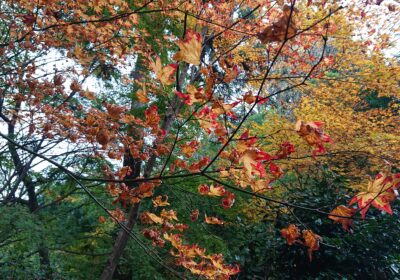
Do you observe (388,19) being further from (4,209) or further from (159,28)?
(4,209)

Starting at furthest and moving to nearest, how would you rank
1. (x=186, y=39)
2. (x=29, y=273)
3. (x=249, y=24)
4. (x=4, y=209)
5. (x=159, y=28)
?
(x=29, y=273), (x=159, y=28), (x=4, y=209), (x=249, y=24), (x=186, y=39)

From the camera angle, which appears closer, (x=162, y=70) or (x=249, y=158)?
(x=249, y=158)

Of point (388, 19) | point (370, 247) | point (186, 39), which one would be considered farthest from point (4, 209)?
point (388, 19)

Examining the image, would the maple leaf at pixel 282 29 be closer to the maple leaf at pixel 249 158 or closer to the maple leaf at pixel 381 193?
the maple leaf at pixel 249 158

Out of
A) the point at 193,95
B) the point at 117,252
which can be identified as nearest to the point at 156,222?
the point at 193,95

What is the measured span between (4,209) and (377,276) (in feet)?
13.3

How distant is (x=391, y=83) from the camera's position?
3.70 m

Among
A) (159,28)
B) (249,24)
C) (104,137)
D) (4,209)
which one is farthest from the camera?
(159,28)

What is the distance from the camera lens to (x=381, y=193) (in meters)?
0.96

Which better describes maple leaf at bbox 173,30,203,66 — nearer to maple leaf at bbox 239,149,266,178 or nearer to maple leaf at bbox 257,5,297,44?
maple leaf at bbox 257,5,297,44

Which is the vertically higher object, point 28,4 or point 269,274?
point 28,4

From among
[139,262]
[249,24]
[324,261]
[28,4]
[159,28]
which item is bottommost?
[139,262]

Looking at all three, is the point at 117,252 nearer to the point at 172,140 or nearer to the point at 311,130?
the point at 172,140

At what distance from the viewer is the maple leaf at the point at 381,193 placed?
93cm
